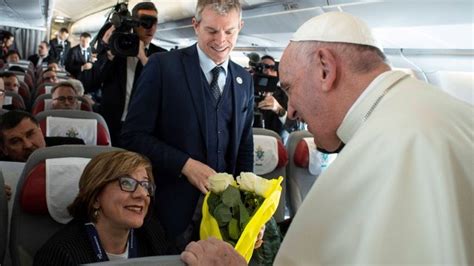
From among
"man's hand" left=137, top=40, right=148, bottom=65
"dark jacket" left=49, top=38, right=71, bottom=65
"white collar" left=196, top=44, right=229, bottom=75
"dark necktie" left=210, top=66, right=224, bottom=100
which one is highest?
"white collar" left=196, top=44, right=229, bottom=75

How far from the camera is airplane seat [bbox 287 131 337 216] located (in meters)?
4.43

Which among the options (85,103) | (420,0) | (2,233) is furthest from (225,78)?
(85,103)

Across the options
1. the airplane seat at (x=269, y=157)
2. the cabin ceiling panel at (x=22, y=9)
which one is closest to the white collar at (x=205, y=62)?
the airplane seat at (x=269, y=157)

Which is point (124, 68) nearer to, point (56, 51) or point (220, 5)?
point (220, 5)

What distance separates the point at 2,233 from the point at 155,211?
72cm

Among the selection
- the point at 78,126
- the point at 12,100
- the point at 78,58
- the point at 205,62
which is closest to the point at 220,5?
the point at 205,62

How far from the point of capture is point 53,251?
229cm

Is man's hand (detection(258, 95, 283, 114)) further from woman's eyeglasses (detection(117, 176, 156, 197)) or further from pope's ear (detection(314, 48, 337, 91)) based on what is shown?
pope's ear (detection(314, 48, 337, 91))

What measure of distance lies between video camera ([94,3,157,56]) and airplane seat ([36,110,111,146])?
0.71 meters

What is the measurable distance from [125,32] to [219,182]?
1844 millimetres

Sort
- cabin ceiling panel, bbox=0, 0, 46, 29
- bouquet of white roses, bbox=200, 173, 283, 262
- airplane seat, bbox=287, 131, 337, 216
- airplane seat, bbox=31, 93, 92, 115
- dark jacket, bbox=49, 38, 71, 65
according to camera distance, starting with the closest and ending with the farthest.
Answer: bouquet of white roses, bbox=200, 173, 283, 262, airplane seat, bbox=287, 131, 337, 216, airplane seat, bbox=31, 93, 92, 115, cabin ceiling panel, bbox=0, 0, 46, 29, dark jacket, bbox=49, 38, 71, 65

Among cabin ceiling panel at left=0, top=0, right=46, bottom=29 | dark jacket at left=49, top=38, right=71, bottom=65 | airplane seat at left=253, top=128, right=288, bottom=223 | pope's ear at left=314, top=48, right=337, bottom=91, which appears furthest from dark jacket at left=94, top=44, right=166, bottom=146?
Answer: dark jacket at left=49, top=38, right=71, bottom=65

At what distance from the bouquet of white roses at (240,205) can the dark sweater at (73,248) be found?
501 mm

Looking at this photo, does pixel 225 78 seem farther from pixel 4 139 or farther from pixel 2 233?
pixel 4 139
